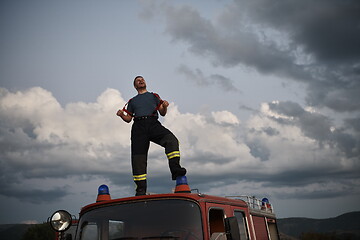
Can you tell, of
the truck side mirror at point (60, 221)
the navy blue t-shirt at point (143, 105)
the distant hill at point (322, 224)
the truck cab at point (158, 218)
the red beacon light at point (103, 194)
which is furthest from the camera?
the distant hill at point (322, 224)

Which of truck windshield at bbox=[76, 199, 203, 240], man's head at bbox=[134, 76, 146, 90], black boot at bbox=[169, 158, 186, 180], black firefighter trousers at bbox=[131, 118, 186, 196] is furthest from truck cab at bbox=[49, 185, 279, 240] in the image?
man's head at bbox=[134, 76, 146, 90]

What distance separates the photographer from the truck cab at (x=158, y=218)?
4602 millimetres

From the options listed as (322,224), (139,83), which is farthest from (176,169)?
(322,224)

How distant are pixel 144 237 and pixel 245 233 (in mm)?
1843

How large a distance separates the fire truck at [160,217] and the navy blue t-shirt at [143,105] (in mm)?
1571

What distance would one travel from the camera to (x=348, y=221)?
138250mm

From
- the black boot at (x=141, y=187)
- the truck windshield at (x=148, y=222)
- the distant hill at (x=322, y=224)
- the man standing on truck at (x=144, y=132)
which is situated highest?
the distant hill at (x=322, y=224)

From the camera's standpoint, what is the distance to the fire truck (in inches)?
181

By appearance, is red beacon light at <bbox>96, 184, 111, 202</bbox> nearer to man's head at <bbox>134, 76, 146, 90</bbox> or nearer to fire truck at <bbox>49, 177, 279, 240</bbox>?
fire truck at <bbox>49, 177, 279, 240</bbox>

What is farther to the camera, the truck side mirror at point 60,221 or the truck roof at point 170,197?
the truck side mirror at point 60,221

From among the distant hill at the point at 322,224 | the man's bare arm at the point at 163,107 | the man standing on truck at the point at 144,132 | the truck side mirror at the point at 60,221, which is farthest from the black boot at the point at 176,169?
the distant hill at the point at 322,224

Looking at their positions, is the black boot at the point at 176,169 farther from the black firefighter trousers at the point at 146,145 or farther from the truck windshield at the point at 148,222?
the truck windshield at the point at 148,222

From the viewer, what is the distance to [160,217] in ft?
15.6

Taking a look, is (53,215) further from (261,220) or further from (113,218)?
(261,220)
